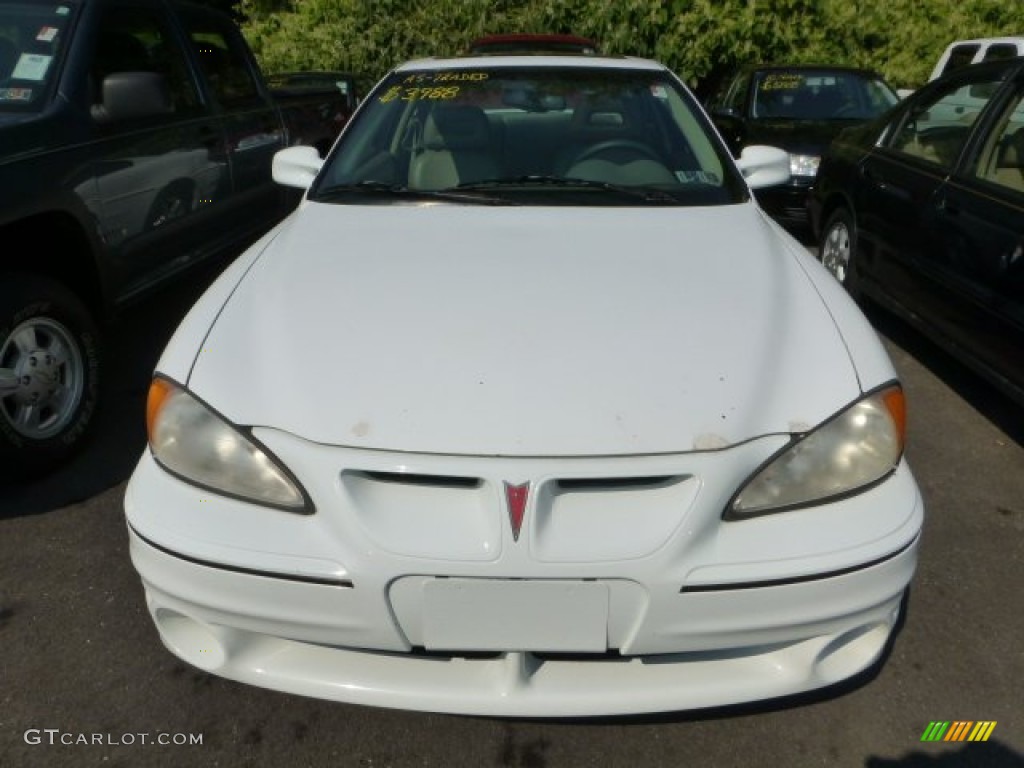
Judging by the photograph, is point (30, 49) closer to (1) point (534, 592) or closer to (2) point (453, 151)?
(2) point (453, 151)

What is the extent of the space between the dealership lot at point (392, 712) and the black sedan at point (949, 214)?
0.93 meters

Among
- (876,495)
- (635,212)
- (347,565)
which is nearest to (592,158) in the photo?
(635,212)

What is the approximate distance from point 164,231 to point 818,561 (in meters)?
3.21

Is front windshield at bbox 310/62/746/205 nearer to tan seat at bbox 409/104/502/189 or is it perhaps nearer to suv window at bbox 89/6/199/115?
tan seat at bbox 409/104/502/189

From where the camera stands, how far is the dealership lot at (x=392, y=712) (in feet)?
6.87

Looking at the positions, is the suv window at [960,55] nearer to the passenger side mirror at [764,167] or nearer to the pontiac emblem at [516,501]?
the passenger side mirror at [764,167]

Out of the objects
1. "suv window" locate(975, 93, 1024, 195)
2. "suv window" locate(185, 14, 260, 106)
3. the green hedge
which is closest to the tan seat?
"suv window" locate(185, 14, 260, 106)

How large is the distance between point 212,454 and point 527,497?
67 centimetres

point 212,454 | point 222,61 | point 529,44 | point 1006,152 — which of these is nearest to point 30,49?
point 222,61

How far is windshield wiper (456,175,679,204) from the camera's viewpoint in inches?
115

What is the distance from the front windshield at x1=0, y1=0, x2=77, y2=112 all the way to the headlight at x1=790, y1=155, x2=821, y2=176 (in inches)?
191

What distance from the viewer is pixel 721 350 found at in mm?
2018

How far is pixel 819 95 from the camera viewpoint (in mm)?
7996

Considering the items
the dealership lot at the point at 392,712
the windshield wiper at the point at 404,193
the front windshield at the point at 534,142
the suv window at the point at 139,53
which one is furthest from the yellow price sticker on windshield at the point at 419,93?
the dealership lot at the point at 392,712
